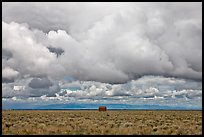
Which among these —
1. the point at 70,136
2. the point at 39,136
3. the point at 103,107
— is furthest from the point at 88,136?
the point at 103,107

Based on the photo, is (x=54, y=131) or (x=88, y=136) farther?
(x=54, y=131)

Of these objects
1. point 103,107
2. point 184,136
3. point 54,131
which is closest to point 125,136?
point 184,136

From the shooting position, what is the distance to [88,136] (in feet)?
71.0

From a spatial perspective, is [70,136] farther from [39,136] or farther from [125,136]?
[125,136]

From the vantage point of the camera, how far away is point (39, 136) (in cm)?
2162

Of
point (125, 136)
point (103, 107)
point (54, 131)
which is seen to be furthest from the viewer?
point (103, 107)

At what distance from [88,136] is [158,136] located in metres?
4.86

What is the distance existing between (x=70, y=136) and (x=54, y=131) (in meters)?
3.18

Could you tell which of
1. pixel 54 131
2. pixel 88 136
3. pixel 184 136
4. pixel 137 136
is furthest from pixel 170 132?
pixel 54 131

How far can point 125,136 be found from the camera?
827 inches

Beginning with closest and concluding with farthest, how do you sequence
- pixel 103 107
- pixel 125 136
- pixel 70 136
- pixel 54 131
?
pixel 125 136 < pixel 70 136 < pixel 54 131 < pixel 103 107

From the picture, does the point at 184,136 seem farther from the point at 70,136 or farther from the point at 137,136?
the point at 70,136

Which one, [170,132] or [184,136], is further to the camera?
[170,132]

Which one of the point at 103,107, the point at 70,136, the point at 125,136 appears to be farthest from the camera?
the point at 103,107
